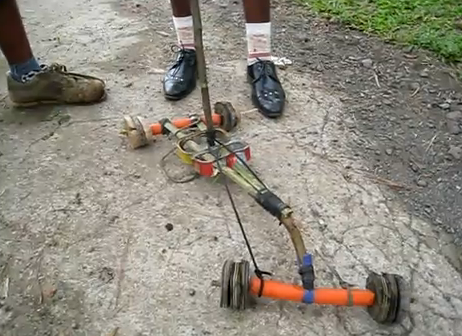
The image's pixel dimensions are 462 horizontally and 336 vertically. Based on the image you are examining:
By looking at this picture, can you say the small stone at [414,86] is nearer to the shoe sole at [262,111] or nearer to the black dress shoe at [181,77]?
the shoe sole at [262,111]

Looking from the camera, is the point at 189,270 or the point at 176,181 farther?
the point at 176,181

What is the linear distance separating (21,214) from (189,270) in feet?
1.99

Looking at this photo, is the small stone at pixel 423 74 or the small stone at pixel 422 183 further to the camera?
the small stone at pixel 423 74

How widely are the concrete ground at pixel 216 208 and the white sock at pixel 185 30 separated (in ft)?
0.70

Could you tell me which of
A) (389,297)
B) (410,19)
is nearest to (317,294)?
(389,297)

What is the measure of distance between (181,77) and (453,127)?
3.43ft

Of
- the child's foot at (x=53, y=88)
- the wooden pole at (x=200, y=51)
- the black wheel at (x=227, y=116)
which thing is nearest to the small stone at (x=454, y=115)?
the black wheel at (x=227, y=116)

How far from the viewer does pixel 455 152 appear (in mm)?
2242

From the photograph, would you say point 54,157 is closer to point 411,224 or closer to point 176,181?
point 176,181

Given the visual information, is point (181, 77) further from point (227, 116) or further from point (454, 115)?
point (454, 115)

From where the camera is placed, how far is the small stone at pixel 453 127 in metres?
2.34

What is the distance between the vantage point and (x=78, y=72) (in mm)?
2803

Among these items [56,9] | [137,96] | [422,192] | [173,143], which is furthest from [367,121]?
[56,9]

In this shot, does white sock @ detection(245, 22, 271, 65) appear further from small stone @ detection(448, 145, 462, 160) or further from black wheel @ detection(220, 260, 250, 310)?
black wheel @ detection(220, 260, 250, 310)
